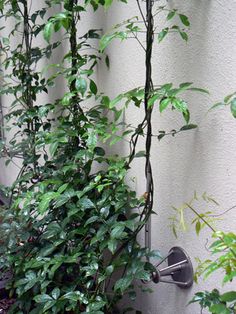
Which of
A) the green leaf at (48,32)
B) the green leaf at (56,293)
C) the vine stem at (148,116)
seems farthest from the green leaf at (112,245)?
the green leaf at (48,32)

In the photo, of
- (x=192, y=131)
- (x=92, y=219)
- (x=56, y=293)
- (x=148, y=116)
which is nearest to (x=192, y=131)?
(x=192, y=131)

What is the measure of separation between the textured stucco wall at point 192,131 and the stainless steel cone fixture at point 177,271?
0.03 m

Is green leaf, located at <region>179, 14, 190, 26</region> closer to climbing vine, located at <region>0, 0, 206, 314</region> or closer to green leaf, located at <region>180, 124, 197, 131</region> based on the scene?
climbing vine, located at <region>0, 0, 206, 314</region>

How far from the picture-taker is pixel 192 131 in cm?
108

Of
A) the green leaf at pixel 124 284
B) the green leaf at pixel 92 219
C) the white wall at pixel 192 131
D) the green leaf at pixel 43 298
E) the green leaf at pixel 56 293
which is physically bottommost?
the green leaf at pixel 43 298

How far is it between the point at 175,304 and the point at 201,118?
63cm

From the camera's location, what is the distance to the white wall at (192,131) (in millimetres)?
958

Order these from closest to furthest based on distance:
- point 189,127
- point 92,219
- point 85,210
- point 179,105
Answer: point 179,105 < point 189,127 < point 92,219 < point 85,210

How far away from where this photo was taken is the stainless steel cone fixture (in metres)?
1.16

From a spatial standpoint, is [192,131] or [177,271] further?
[177,271]

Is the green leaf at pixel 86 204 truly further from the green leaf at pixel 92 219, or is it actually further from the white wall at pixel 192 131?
the white wall at pixel 192 131

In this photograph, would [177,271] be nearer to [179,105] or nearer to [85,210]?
[85,210]

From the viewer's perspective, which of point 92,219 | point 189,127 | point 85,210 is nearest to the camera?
point 189,127

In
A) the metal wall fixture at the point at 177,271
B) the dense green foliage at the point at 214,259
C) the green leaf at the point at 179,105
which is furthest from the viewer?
the metal wall fixture at the point at 177,271
